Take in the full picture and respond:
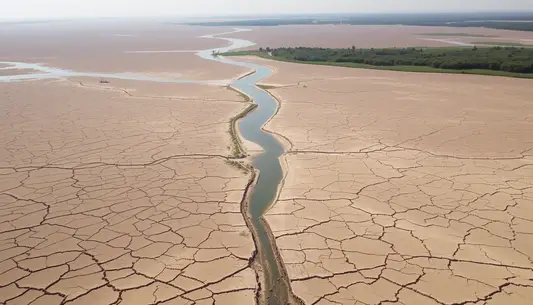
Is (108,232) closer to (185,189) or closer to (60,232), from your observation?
(60,232)

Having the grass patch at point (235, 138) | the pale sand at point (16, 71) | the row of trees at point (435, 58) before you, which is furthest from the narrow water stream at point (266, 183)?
the pale sand at point (16, 71)

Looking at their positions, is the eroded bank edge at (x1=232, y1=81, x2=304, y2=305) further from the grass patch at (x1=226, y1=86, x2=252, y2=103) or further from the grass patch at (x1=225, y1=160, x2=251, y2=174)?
the grass patch at (x1=226, y1=86, x2=252, y2=103)

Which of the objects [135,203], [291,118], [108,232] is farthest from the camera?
[291,118]

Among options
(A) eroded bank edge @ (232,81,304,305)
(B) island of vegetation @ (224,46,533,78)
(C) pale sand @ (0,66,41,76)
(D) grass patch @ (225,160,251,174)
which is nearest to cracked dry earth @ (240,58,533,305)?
(A) eroded bank edge @ (232,81,304,305)

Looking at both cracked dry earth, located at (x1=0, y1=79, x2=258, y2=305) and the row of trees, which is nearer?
cracked dry earth, located at (x1=0, y1=79, x2=258, y2=305)

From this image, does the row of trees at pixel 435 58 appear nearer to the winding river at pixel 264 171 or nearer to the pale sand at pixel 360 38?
the winding river at pixel 264 171

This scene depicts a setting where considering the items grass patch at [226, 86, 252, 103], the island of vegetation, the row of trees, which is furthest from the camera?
the row of trees

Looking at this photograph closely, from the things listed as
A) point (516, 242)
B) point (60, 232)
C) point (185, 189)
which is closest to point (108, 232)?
point (60, 232)
